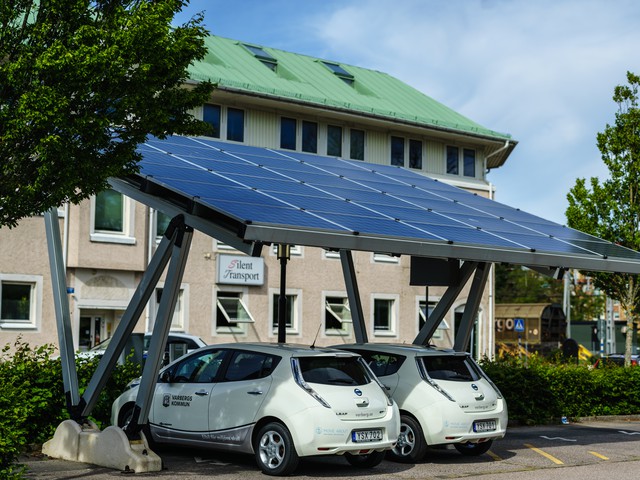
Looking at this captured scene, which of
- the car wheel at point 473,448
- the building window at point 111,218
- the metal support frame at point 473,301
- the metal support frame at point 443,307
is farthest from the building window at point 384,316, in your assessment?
Answer: the car wheel at point 473,448

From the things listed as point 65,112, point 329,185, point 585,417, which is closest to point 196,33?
point 65,112

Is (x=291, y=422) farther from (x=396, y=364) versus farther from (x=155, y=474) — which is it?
(x=396, y=364)

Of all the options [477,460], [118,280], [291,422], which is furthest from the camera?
[118,280]

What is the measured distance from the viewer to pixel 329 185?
1752 centimetres

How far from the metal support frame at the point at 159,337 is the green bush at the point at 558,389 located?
969cm

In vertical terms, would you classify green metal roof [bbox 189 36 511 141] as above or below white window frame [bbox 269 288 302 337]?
above

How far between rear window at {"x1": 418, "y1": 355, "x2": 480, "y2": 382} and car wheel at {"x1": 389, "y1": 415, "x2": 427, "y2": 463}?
727 mm

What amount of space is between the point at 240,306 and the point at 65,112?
95.4ft

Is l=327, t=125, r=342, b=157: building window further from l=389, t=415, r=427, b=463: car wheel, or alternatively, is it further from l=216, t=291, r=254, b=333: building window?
l=389, t=415, r=427, b=463: car wheel

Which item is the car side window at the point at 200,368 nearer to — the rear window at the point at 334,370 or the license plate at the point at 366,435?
the rear window at the point at 334,370

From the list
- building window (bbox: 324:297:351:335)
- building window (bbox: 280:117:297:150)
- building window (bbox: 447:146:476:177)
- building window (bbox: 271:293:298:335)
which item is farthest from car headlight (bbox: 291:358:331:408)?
building window (bbox: 447:146:476:177)

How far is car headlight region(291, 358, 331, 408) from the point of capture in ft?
40.3

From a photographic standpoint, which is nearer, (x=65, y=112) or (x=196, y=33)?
(x=65, y=112)

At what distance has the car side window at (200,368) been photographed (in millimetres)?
13609
